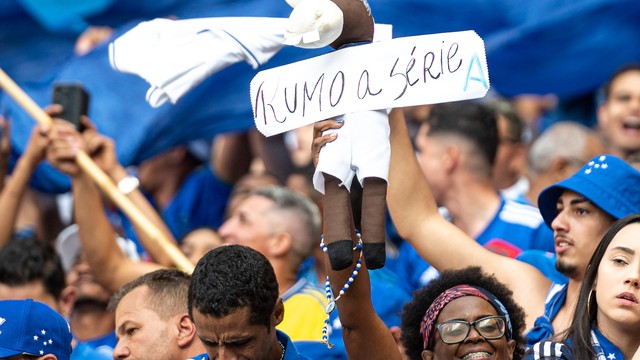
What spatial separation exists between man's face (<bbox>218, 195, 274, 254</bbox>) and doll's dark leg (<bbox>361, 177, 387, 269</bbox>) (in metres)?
2.51

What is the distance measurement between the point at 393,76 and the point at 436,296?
2.77 feet

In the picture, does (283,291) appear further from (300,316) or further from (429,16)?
(429,16)

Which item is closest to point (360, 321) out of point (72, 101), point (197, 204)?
point (72, 101)

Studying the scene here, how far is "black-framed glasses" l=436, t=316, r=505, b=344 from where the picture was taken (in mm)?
3633

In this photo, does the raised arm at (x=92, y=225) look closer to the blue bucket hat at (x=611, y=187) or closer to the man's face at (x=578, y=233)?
the man's face at (x=578, y=233)

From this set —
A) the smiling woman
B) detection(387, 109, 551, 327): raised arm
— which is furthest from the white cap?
the smiling woman

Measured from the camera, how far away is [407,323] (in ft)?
12.9

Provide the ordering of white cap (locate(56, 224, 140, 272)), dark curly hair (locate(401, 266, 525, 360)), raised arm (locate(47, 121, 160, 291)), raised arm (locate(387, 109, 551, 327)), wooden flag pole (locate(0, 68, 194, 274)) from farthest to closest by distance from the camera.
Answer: white cap (locate(56, 224, 140, 272)) < raised arm (locate(47, 121, 160, 291)) < wooden flag pole (locate(0, 68, 194, 274)) < raised arm (locate(387, 109, 551, 327)) < dark curly hair (locate(401, 266, 525, 360))

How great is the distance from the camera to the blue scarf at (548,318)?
4.12 m

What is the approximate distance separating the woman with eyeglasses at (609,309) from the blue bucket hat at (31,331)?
5.38 feet

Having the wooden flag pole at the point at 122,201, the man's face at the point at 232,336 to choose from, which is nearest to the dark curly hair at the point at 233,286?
the man's face at the point at 232,336

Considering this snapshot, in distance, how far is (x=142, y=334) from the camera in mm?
4301

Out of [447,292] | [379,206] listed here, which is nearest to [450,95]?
[379,206]

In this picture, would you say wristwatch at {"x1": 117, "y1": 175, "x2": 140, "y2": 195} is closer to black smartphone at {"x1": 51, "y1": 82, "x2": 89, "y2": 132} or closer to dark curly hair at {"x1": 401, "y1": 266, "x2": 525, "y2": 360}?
black smartphone at {"x1": 51, "y1": 82, "x2": 89, "y2": 132}
